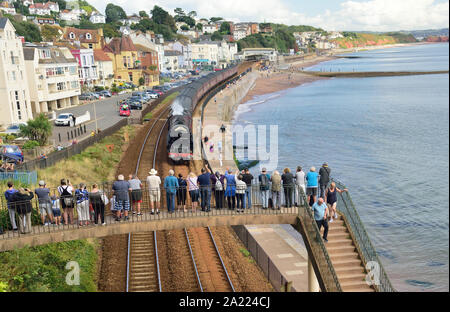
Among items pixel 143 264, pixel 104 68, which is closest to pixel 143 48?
pixel 104 68

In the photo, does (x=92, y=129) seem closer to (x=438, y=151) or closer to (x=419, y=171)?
(x=419, y=171)

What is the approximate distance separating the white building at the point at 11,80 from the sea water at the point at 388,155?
76.4 ft

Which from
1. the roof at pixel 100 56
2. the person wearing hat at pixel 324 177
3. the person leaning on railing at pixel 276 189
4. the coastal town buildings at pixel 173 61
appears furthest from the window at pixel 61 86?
the coastal town buildings at pixel 173 61

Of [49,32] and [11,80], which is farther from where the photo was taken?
[49,32]

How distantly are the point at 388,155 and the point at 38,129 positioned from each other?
33.9 meters

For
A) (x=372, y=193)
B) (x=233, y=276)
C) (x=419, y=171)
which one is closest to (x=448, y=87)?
(x=419, y=171)

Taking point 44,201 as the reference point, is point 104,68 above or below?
above

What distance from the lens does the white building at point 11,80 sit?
133 ft

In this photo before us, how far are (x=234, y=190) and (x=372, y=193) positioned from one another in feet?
76.9

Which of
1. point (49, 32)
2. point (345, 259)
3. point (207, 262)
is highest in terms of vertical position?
point (49, 32)

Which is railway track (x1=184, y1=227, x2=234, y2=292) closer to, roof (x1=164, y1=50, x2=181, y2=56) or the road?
the road

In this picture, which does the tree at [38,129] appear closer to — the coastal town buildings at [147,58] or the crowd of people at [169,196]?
the crowd of people at [169,196]

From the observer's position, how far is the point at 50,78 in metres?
53.1

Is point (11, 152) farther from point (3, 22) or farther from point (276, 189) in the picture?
point (3, 22)
